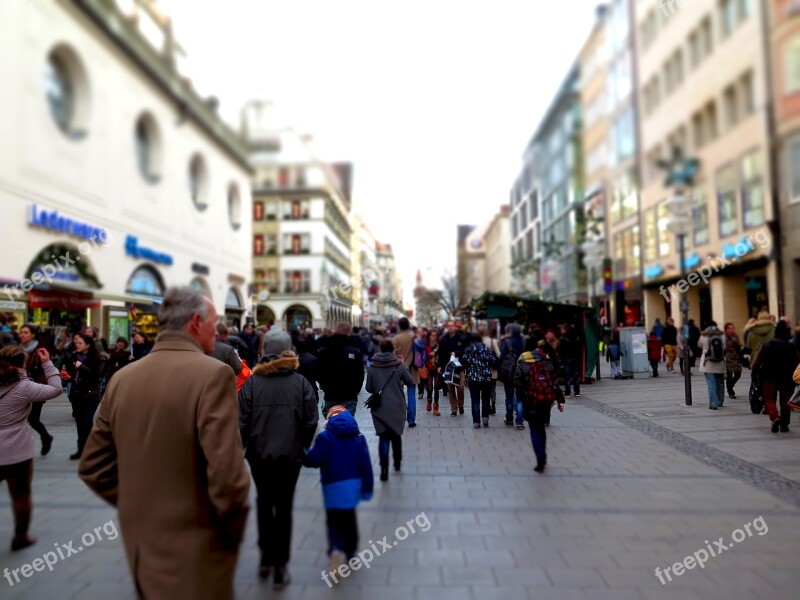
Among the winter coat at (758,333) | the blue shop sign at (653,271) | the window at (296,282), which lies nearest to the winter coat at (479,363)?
the winter coat at (758,333)

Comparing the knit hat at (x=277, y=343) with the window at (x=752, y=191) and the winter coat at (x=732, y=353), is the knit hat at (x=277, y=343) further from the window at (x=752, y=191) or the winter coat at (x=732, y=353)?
the winter coat at (x=732, y=353)

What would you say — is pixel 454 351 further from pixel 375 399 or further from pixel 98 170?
pixel 98 170

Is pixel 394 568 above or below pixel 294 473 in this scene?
below

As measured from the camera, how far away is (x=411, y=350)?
11992 millimetres

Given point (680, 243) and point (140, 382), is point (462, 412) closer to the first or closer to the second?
point (680, 243)

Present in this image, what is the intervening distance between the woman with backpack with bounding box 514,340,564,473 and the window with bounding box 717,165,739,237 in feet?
9.76

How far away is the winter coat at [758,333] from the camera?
1166cm

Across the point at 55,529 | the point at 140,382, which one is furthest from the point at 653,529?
the point at 55,529

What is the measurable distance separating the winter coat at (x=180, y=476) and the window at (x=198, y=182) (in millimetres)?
21706

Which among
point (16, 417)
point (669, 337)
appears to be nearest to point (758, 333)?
point (669, 337)

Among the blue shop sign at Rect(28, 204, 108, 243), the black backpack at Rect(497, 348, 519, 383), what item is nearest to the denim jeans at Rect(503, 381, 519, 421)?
the black backpack at Rect(497, 348, 519, 383)

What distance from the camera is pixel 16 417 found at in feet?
16.4

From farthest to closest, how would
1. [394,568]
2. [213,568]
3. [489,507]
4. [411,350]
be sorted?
[411,350]
[489,507]
[394,568]
[213,568]

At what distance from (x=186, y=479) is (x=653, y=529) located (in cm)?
409
